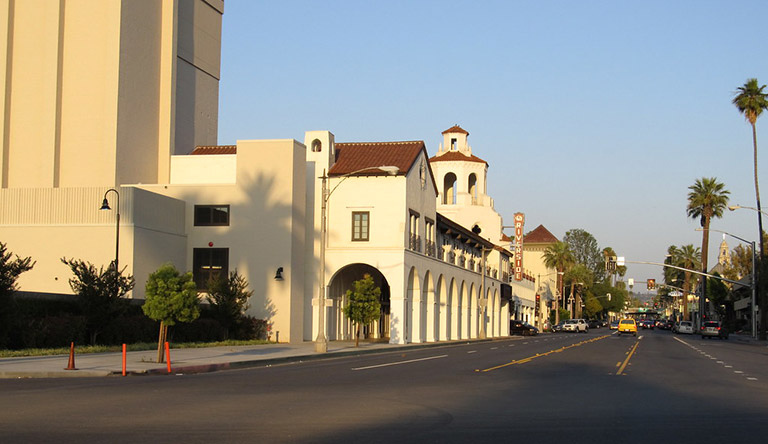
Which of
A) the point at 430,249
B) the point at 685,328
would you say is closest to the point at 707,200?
the point at 685,328

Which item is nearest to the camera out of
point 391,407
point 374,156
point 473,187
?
point 391,407

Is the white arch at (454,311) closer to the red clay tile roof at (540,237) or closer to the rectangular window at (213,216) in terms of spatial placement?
the rectangular window at (213,216)

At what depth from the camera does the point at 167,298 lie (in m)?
26.2

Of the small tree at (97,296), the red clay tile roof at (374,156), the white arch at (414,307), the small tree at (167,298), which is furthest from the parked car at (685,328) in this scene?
the small tree at (167,298)

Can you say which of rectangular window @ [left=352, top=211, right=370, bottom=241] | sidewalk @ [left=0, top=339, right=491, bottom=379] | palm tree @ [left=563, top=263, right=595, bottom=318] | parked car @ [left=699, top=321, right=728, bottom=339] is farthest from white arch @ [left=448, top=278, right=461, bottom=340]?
palm tree @ [left=563, top=263, right=595, bottom=318]

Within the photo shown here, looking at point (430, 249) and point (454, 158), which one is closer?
point (430, 249)

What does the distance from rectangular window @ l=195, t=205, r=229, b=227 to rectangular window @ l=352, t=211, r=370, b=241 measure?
732cm

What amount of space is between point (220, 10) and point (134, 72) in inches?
521

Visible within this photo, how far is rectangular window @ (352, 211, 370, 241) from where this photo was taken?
49781 millimetres

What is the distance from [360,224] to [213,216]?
8.33m

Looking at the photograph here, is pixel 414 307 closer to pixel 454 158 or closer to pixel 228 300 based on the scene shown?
pixel 228 300

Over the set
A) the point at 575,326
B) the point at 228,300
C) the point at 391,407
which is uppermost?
the point at 228,300

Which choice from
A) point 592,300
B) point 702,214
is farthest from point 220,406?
point 592,300

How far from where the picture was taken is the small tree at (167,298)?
26.1m
